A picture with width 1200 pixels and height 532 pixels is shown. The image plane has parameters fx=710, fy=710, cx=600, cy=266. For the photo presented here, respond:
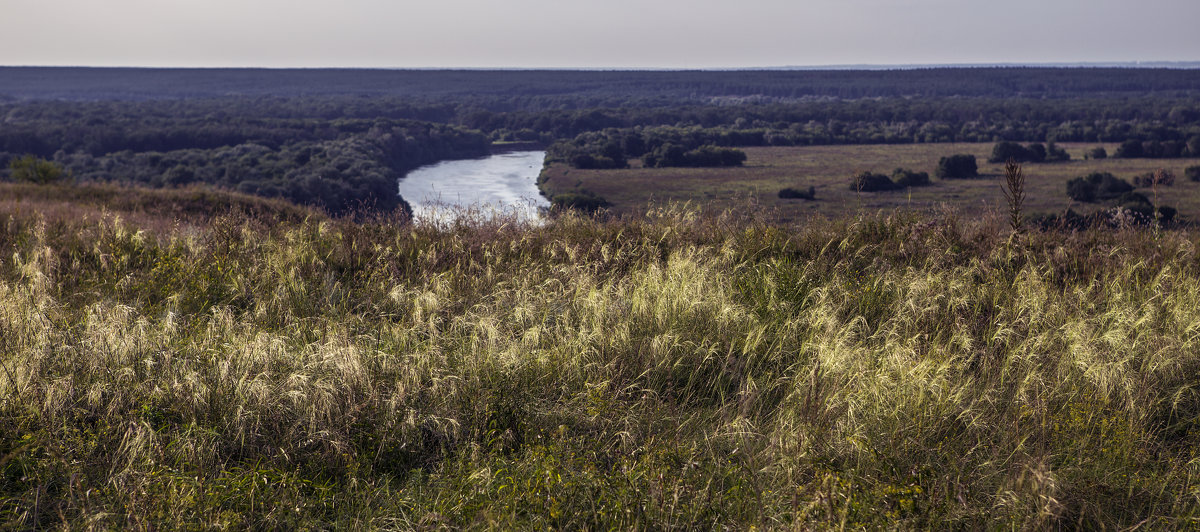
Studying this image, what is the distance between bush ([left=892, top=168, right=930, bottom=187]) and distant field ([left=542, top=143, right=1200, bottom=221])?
1.14 meters

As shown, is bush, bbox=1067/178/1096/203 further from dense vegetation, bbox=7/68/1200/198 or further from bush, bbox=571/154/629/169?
bush, bbox=571/154/629/169

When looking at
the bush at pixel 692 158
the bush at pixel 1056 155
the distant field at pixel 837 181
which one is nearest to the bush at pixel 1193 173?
the distant field at pixel 837 181

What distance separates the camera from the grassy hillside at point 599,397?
9.34 ft

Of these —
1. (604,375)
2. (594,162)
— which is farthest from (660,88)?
(604,375)

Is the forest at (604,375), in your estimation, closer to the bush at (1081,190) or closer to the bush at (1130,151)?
the bush at (1081,190)

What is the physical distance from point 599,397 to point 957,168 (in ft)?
176

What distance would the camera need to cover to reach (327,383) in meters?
3.55

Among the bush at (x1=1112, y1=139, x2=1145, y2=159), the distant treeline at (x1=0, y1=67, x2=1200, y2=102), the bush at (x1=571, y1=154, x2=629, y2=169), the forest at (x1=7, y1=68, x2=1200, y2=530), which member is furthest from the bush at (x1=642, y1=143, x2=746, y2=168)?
the distant treeline at (x1=0, y1=67, x2=1200, y2=102)

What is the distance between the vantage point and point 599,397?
3537 mm

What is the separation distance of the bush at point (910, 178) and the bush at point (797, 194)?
778cm

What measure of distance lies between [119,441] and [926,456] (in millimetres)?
3673

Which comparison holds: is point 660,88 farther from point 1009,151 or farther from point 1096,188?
point 1096,188

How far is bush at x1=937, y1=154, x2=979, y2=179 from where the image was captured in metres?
49.2

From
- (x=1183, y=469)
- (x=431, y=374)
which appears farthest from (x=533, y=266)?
(x=1183, y=469)
